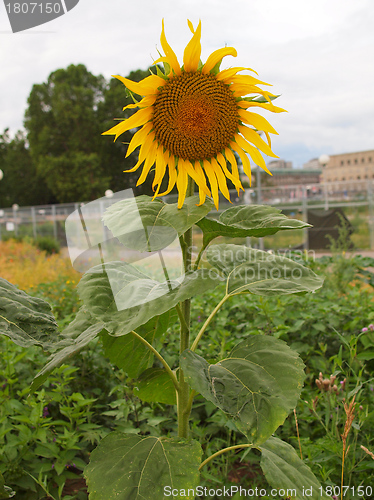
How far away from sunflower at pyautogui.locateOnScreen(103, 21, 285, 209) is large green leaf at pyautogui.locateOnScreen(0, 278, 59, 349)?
1.49 feet

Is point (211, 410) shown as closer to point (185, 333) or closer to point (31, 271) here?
point (185, 333)

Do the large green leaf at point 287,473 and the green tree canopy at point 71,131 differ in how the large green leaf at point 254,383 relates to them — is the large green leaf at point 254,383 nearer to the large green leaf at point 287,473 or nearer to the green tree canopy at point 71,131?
the large green leaf at point 287,473

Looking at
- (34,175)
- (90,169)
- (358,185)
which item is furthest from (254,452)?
(34,175)

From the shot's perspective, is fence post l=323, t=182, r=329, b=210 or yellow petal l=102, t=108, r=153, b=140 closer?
yellow petal l=102, t=108, r=153, b=140

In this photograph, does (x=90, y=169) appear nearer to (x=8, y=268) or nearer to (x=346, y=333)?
(x=8, y=268)

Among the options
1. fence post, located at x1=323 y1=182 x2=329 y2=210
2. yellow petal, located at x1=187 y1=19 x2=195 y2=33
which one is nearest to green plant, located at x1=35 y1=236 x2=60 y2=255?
fence post, located at x1=323 y1=182 x2=329 y2=210

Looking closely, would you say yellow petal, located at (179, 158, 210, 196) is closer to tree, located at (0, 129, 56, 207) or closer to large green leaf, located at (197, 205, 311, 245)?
large green leaf, located at (197, 205, 311, 245)

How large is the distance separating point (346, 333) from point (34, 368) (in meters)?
1.84

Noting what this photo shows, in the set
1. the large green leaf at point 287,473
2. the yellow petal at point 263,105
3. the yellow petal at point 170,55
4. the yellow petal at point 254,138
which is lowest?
the large green leaf at point 287,473

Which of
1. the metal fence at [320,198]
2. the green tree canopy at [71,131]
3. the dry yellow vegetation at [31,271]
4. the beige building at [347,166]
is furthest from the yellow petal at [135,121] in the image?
the beige building at [347,166]

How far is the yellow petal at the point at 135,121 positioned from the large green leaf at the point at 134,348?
692 mm

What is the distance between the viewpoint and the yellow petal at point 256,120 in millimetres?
1149

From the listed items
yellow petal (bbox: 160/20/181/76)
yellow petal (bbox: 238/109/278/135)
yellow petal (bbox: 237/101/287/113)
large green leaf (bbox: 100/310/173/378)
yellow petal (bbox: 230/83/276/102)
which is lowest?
large green leaf (bbox: 100/310/173/378)

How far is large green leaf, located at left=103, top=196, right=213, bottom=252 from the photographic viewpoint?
0.99 metres
